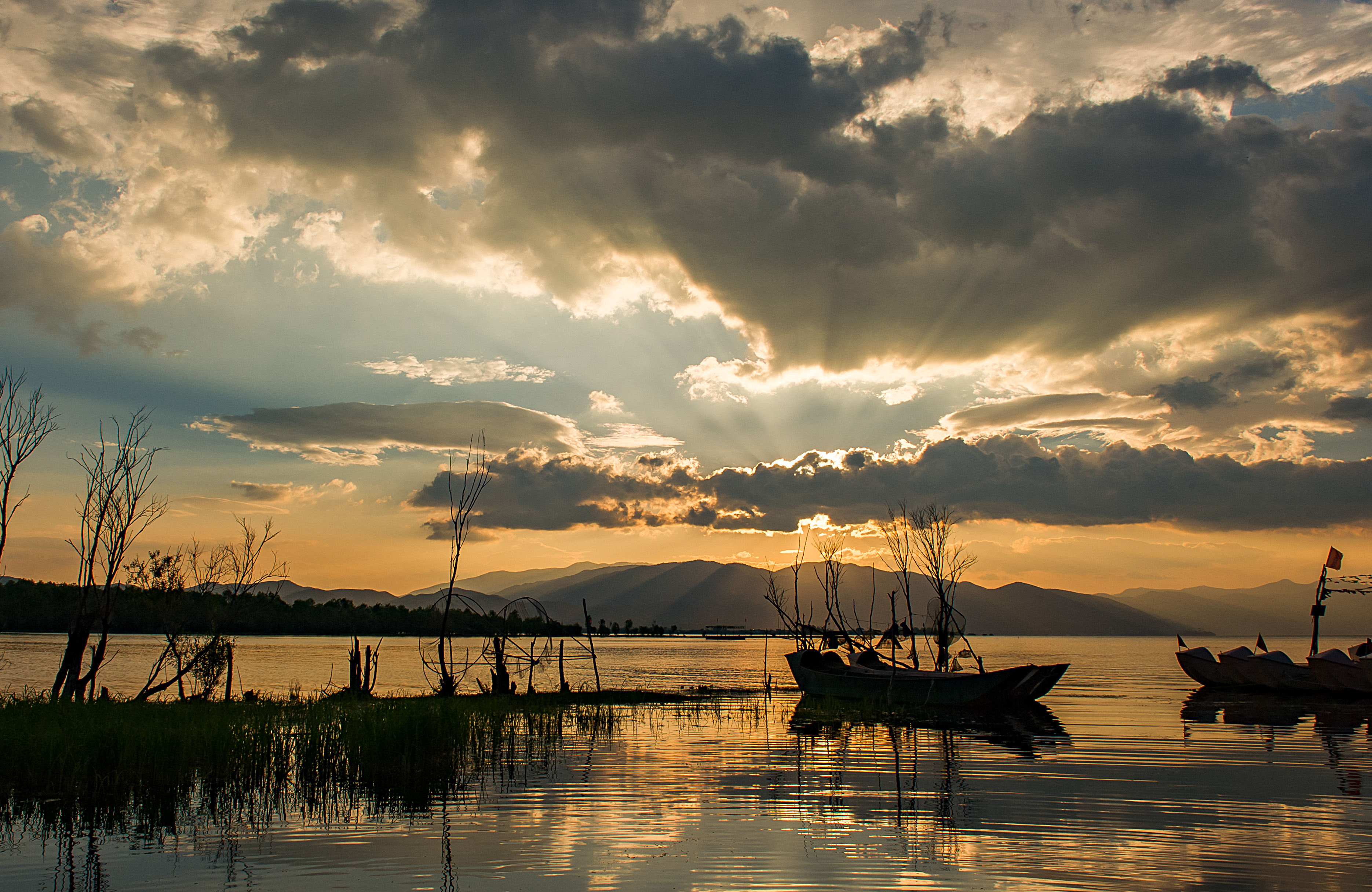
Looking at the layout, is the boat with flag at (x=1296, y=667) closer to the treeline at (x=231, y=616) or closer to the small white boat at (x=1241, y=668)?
the small white boat at (x=1241, y=668)

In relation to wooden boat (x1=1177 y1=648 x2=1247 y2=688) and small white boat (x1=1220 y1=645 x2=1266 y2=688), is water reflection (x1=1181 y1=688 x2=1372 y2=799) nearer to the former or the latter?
small white boat (x1=1220 y1=645 x2=1266 y2=688)

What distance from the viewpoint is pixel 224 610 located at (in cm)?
7800

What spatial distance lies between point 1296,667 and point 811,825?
48590 millimetres

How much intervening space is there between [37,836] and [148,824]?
1.29 m

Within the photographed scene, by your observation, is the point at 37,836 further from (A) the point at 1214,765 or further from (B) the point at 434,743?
(A) the point at 1214,765

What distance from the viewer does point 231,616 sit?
92.8ft

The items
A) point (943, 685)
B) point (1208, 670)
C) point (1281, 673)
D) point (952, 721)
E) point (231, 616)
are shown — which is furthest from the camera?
point (1208, 670)

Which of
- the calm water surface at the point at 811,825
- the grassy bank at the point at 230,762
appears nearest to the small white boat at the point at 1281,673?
the calm water surface at the point at 811,825

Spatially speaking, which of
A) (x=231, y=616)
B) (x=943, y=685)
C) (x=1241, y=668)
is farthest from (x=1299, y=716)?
(x=231, y=616)

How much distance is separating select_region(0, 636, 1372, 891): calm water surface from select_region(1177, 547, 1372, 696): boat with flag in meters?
23.4

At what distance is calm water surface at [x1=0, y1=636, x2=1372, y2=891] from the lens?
10.0 m

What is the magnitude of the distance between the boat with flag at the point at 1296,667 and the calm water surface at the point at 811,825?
76.6 ft

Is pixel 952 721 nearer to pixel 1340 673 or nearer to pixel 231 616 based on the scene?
pixel 231 616

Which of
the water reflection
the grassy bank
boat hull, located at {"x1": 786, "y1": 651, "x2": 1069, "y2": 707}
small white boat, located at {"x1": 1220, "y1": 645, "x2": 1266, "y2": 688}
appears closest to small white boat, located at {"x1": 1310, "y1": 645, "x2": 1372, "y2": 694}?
the water reflection
